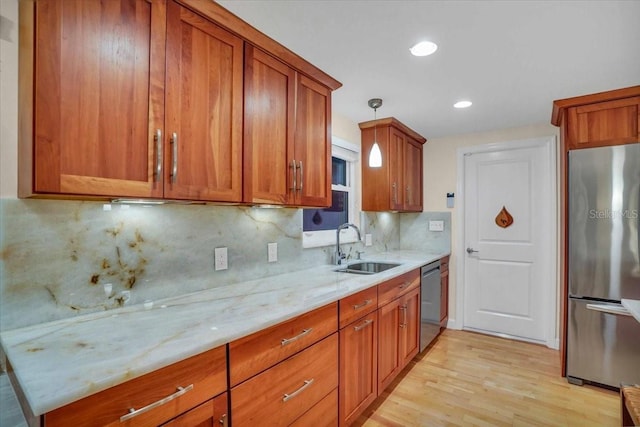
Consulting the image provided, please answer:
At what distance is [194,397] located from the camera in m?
0.99

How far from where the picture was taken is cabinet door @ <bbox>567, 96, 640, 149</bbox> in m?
2.30

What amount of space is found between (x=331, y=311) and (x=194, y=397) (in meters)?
0.78

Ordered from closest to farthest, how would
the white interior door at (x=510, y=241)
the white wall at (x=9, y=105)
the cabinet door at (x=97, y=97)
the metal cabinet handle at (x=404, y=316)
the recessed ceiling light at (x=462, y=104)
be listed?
1. the cabinet door at (x=97, y=97)
2. the white wall at (x=9, y=105)
3. the metal cabinet handle at (x=404, y=316)
4. the recessed ceiling light at (x=462, y=104)
5. the white interior door at (x=510, y=241)

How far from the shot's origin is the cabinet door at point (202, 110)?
124cm

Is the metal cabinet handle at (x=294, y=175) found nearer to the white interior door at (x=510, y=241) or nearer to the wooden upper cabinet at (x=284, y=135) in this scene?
the wooden upper cabinet at (x=284, y=135)

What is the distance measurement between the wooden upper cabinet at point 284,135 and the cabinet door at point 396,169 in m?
1.14

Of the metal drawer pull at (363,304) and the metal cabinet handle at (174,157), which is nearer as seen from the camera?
the metal cabinet handle at (174,157)

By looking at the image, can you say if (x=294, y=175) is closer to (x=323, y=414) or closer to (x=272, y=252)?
(x=272, y=252)

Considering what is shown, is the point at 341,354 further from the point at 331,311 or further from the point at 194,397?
the point at 194,397

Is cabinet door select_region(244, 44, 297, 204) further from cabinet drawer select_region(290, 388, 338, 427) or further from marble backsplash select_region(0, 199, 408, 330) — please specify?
cabinet drawer select_region(290, 388, 338, 427)

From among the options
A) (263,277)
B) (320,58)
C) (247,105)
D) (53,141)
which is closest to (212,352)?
(53,141)

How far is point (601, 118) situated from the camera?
2.39 m

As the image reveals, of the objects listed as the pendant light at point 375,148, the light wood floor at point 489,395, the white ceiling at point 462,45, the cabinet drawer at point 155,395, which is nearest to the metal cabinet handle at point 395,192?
the pendant light at point 375,148

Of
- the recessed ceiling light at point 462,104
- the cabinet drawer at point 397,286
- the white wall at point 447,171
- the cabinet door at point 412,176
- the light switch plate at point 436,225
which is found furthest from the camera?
the light switch plate at point 436,225
